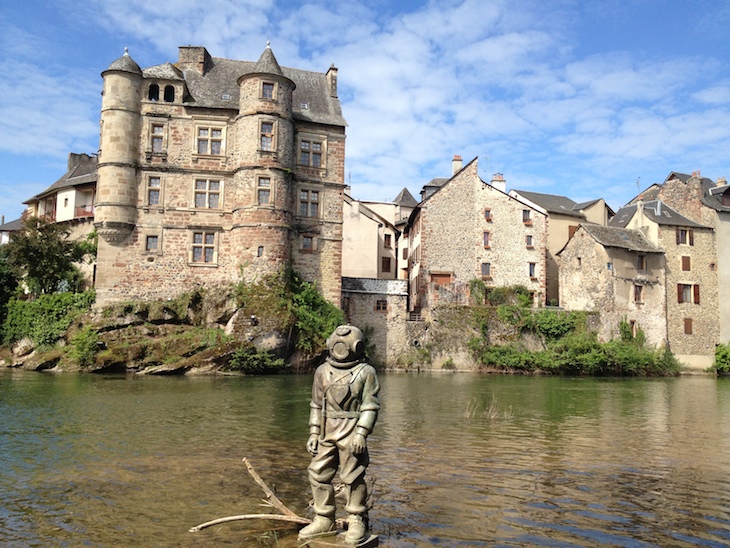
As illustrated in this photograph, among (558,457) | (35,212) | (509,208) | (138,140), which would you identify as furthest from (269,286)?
(35,212)

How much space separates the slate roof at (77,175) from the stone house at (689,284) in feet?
140

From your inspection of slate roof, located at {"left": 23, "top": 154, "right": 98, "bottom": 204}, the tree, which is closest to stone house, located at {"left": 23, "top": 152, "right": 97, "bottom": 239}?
slate roof, located at {"left": 23, "top": 154, "right": 98, "bottom": 204}

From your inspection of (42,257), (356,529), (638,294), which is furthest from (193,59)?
(356,529)

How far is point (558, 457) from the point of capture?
11.8 meters

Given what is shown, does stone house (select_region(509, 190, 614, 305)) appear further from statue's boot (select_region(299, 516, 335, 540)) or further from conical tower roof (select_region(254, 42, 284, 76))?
statue's boot (select_region(299, 516, 335, 540))

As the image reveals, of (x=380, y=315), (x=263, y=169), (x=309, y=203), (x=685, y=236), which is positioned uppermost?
(x=263, y=169)

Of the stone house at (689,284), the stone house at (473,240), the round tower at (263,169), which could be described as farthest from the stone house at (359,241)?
the stone house at (689,284)

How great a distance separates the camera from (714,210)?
47750 mm

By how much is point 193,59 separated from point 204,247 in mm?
12594

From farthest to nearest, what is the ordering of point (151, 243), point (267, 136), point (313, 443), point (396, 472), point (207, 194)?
point (207, 194) → point (151, 243) → point (267, 136) → point (396, 472) → point (313, 443)

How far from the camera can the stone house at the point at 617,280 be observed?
4444 cm

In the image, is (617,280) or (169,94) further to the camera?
(617,280)

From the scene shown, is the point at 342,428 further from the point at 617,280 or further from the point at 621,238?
the point at 621,238

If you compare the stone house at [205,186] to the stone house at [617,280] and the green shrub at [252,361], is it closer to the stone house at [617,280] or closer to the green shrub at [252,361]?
the green shrub at [252,361]
